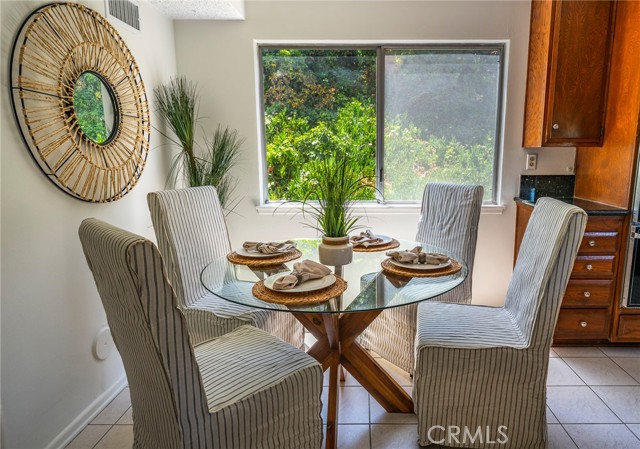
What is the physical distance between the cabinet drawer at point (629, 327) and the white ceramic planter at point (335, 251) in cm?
190

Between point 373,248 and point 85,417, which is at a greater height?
point 373,248

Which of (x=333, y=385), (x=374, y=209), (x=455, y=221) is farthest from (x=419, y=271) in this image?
A: (x=374, y=209)

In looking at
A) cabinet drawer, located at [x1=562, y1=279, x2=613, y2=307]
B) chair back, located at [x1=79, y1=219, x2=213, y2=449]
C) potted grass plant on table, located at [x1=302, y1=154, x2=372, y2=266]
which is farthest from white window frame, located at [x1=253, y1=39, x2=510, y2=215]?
chair back, located at [x1=79, y1=219, x2=213, y2=449]

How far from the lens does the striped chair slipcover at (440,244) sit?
216 centimetres

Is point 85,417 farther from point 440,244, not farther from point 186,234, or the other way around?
point 440,244

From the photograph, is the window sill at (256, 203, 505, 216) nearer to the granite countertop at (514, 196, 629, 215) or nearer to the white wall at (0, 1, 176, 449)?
the granite countertop at (514, 196, 629, 215)

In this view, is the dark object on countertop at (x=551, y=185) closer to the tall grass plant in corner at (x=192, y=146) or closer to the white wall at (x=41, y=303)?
the tall grass plant in corner at (x=192, y=146)

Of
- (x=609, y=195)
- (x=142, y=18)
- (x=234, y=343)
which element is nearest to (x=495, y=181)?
(x=609, y=195)

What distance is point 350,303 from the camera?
1.39 m

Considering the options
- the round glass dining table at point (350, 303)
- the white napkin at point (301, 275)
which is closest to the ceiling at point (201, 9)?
the round glass dining table at point (350, 303)

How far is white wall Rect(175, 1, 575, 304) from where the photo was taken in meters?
2.72

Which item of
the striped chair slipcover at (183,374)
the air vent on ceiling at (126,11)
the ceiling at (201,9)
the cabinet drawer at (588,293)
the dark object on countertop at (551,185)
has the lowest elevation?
the cabinet drawer at (588,293)

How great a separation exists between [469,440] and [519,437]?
19 centimetres

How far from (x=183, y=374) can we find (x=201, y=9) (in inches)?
90.1
